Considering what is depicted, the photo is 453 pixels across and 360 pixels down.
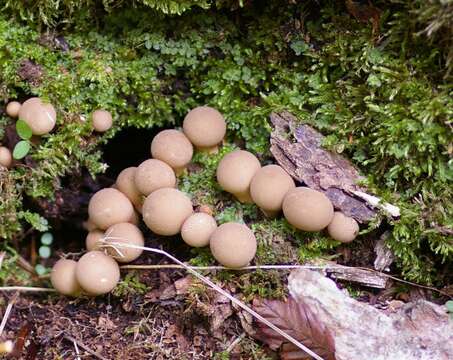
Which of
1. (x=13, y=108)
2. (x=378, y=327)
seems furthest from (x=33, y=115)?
(x=378, y=327)

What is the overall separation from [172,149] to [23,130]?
0.79 metres

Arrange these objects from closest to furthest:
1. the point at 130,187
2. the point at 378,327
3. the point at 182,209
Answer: the point at 378,327, the point at 182,209, the point at 130,187

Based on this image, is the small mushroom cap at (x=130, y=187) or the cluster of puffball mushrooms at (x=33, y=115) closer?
the cluster of puffball mushrooms at (x=33, y=115)

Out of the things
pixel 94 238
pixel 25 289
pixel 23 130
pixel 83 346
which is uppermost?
pixel 23 130

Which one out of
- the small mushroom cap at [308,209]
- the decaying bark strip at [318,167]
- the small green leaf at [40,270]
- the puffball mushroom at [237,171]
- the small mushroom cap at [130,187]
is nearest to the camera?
the small mushroom cap at [308,209]

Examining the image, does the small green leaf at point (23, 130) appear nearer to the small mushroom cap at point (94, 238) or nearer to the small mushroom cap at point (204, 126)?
the small mushroom cap at point (94, 238)

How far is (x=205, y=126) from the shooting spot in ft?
9.39

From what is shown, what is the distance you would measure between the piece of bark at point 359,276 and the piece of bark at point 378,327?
0.34ft

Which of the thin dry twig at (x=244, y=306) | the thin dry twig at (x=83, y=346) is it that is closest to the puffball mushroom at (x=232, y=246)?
the thin dry twig at (x=244, y=306)

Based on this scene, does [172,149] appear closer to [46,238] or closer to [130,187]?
[130,187]

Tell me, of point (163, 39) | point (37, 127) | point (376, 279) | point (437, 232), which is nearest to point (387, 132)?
point (437, 232)

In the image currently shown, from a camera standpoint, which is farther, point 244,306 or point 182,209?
point 182,209

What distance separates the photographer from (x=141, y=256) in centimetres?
293

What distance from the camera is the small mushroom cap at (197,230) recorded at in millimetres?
2645
